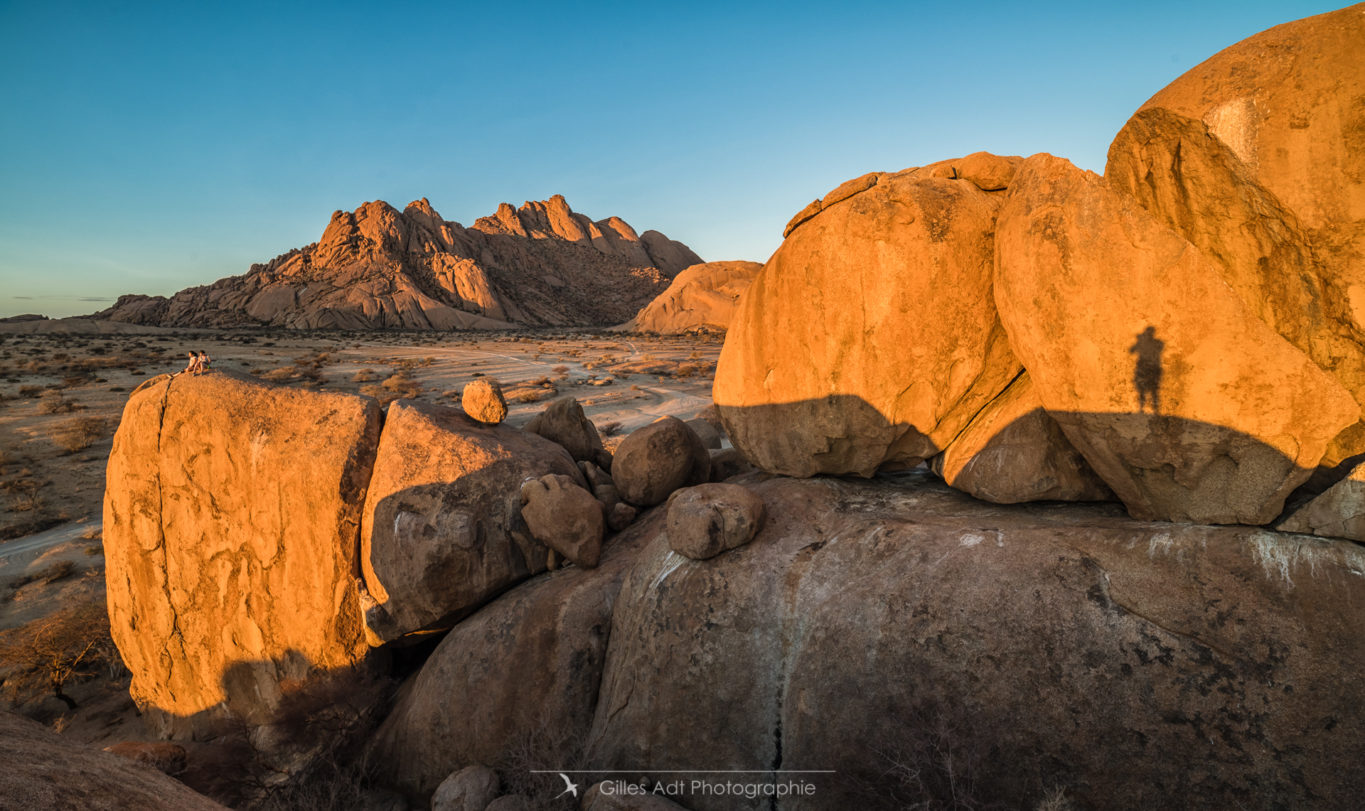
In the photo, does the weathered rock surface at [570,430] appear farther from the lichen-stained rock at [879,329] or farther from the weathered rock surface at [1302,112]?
the weathered rock surface at [1302,112]

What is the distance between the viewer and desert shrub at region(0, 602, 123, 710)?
307 inches

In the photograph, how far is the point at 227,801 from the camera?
5.24 meters

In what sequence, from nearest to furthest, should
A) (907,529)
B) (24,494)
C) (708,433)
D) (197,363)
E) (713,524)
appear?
1. (907,529)
2. (713,524)
3. (197,363)
4. (708,433)
5. (24,494)

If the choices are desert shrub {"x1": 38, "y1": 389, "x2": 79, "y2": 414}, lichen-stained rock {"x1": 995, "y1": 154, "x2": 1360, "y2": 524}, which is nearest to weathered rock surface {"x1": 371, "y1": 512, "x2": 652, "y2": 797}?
lichen-stained rock {"x1": 995, "y1": 154, "x2": 1360, "y2": 524}

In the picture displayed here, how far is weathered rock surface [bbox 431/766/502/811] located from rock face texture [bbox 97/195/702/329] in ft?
248

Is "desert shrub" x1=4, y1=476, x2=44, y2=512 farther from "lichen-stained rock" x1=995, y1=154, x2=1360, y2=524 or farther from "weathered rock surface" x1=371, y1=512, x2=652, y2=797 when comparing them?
"lichen-stained rock" x1=995, y1=154, x2=1360, y2=524

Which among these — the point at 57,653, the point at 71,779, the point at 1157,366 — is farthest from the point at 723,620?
the point at 57,653

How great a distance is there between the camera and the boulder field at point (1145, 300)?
326 cm

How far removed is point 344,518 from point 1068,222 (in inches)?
280

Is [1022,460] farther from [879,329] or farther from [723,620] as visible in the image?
[723,620]

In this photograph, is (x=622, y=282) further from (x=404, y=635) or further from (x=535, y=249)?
(x=404, y=635)

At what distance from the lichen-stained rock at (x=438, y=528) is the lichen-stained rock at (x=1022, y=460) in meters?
4.45

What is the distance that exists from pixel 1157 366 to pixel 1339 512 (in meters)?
1.22

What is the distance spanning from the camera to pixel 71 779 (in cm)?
237
